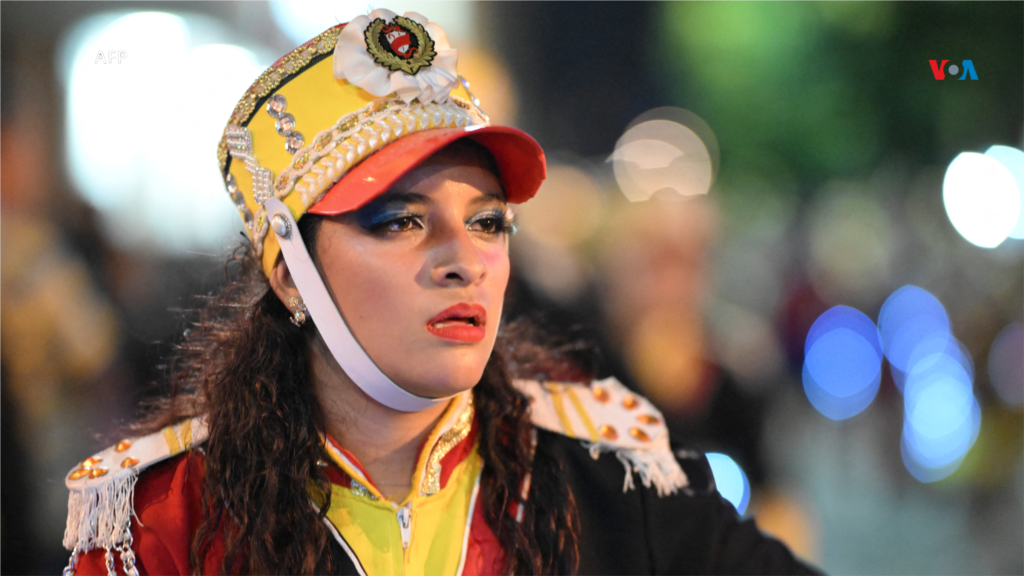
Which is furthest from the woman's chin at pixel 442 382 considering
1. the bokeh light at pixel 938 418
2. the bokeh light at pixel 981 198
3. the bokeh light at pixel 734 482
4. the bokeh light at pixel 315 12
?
the bokeh light at pixel 938 418

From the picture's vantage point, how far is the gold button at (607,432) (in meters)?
1.57

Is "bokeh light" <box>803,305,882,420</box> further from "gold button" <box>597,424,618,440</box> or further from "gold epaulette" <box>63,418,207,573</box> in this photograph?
"gold epaulette" <box>63,418,207,573</box>

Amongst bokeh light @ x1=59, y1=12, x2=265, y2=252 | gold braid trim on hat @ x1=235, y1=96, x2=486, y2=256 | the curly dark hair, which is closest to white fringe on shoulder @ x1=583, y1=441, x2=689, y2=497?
the curly dark hair

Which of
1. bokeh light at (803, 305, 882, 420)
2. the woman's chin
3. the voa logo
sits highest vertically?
the voa logo

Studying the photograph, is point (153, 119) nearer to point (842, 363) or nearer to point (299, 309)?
point (299, 309)

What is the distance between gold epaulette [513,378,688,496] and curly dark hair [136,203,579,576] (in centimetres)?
8

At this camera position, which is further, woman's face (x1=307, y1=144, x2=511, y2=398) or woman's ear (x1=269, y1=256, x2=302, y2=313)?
woman's ear (x1=269, y1=256, x2=302, y2=313)

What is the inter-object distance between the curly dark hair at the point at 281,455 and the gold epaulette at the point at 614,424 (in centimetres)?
8

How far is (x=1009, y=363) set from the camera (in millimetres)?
4230

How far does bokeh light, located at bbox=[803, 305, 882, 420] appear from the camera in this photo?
13.5 ft

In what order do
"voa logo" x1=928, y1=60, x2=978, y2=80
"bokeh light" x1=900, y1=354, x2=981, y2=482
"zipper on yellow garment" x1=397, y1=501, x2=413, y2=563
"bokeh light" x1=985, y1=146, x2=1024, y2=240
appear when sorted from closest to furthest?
"zipper on yellow garment" x1=397, y1=501, x2=413, y2=563 → "voa logo" x1=928, y1=60, x2=978, y2=80 → "bokeh light" x1=985, y1=146, x2=1024, y2=240 → "bokeh light" x1=900, y1=354, x2=981, y2=482

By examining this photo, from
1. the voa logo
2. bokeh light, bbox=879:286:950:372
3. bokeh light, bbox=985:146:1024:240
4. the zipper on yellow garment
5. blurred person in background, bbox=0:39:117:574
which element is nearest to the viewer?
the zipper on yellow garment

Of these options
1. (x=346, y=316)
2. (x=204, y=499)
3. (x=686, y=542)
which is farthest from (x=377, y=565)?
(x=686, y=542)

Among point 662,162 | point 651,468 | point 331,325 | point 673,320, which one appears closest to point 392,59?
point 331,325
